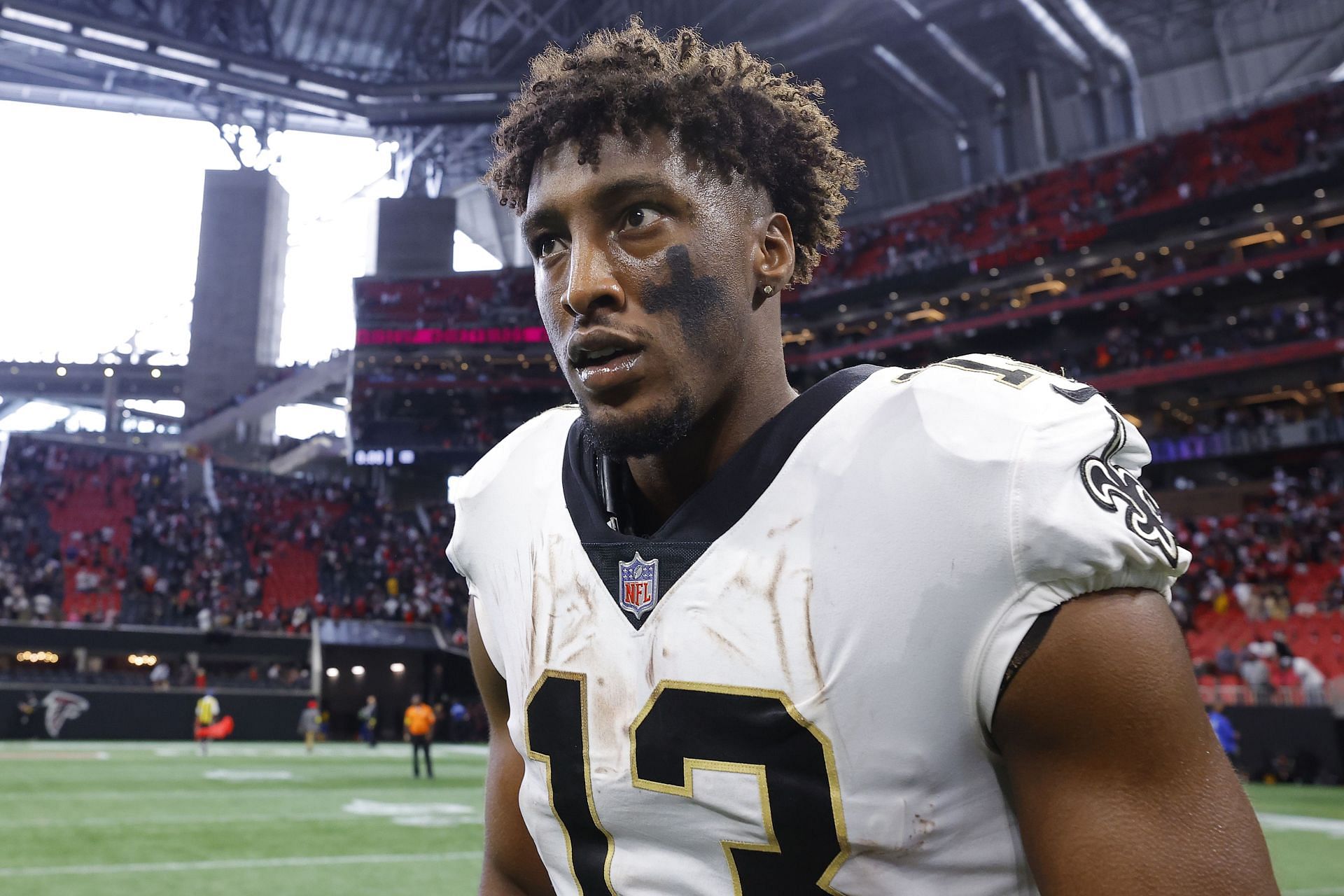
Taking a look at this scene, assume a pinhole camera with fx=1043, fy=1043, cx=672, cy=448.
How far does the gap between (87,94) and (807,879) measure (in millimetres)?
56191

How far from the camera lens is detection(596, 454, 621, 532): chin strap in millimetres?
1726

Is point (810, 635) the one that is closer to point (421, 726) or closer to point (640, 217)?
point (640, 217)

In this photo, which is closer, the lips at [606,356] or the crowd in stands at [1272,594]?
the lips at [606,356]

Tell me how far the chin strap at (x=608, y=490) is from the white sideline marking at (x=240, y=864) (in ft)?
22.2

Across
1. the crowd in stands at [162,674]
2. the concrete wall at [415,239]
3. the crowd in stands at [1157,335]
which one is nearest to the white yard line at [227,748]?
the crowd in stands at [162,674]

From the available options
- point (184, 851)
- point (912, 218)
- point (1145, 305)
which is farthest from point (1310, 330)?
point (184, 851)

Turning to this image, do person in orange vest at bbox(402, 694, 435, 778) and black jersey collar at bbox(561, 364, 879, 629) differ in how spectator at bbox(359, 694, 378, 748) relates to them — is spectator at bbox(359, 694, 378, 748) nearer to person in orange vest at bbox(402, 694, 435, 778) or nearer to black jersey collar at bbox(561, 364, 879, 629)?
person in orange vest at bbox(402, 694, 435, 778)

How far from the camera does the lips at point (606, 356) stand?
1562 mm

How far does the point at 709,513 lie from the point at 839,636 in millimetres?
305

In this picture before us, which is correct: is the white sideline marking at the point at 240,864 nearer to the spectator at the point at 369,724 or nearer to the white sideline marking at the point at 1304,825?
the white sideline marking at the point at 1304,825

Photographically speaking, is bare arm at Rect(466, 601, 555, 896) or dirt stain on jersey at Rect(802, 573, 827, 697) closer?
dirt stain on jersey at Rect(802, 573, 827, 697)

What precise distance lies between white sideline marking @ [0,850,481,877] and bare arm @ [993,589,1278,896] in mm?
7397

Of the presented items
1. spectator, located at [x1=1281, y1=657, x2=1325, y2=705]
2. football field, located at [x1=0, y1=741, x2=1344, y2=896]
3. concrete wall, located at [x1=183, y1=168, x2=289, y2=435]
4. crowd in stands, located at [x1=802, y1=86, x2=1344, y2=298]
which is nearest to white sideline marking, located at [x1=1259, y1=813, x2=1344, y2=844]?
football field, located at [x1=0, y1=741, x2=1344, y2=896]

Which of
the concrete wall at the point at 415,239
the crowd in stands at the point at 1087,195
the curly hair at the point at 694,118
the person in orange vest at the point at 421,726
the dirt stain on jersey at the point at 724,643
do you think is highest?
the concrete wall at the point at 415,239
